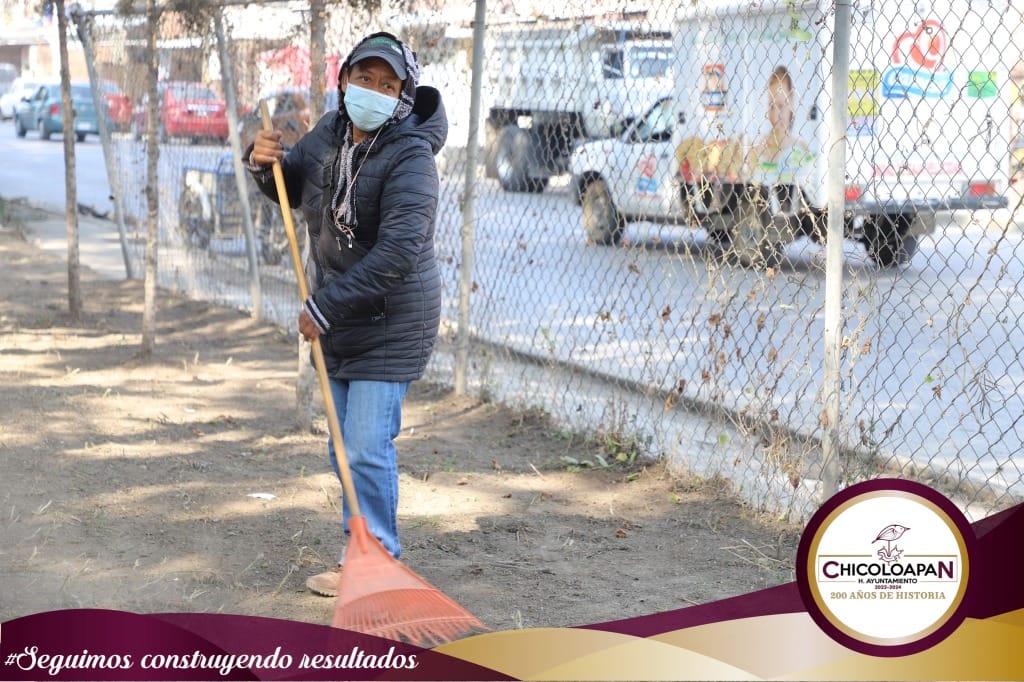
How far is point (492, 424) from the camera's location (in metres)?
6.27

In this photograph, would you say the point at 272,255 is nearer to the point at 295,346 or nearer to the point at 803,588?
the point at 295,346

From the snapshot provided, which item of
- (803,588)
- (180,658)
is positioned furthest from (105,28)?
(803,588)

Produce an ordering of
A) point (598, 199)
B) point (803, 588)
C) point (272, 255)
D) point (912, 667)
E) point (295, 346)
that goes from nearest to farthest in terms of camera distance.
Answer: point (912, 667)
point (803, 588)
point (598, 199)
point (295, 346)
point (272, 255)

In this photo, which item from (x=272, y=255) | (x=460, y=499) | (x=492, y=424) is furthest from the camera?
(x=272, y=255)

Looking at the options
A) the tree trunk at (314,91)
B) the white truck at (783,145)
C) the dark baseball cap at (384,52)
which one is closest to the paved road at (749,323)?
the white truck at (783,145)

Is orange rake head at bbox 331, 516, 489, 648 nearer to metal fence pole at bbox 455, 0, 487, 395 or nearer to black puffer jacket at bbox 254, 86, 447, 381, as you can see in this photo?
black puffer jacket at bbox 254, 86, 447, 381

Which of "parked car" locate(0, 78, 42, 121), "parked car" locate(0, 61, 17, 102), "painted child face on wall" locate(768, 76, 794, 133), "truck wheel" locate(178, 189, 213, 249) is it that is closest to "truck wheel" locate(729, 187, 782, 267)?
"painted child face on wall" locate(768, 76, 794, 133)

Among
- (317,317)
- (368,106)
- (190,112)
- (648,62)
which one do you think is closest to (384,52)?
(368,106)

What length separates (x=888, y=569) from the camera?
3502 mm

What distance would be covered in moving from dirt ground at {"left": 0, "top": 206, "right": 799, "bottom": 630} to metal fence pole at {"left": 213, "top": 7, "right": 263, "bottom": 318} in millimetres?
1534

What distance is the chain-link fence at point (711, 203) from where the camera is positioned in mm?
4547

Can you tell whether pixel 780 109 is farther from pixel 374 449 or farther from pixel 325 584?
pixel 325 584

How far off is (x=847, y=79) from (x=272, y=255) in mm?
5719

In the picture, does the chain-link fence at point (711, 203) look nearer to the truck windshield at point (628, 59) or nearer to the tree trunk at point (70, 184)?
the truck windshield at point (628, 59)
